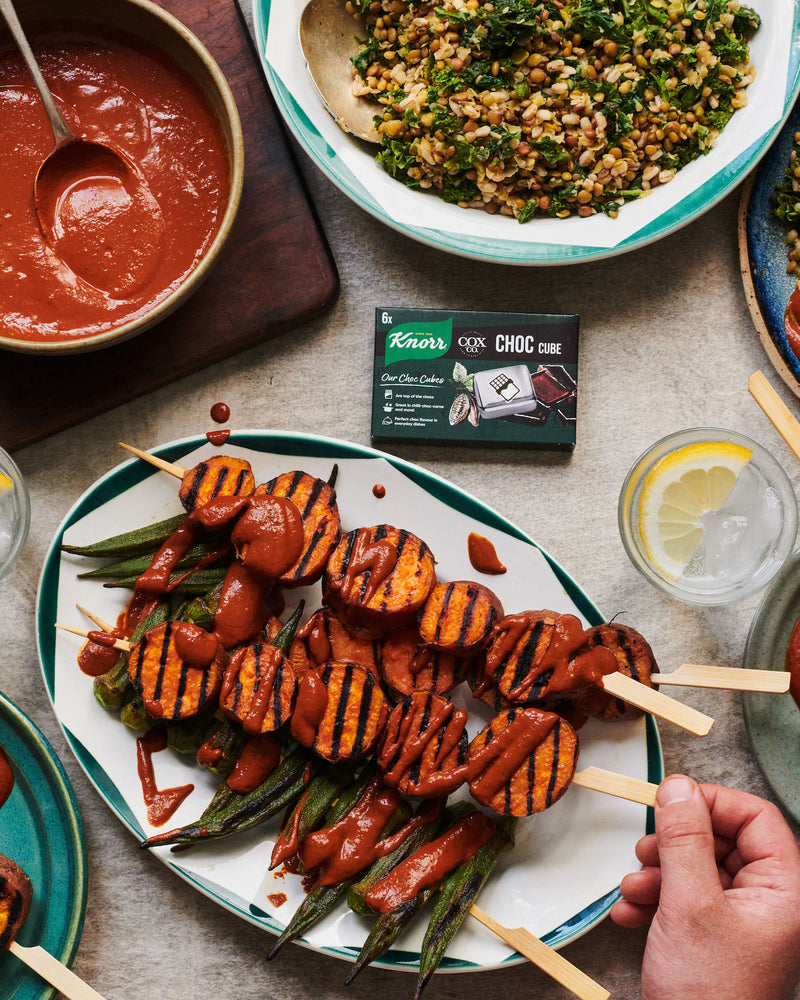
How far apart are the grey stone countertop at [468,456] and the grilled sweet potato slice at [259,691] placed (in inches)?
34.8

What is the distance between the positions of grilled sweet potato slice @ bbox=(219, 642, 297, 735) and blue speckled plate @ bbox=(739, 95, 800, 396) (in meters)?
2.18

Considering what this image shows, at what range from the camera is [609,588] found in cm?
333

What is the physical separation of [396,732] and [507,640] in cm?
48

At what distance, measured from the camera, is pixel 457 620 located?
2869mm

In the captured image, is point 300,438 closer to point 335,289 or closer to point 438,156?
point 335,289

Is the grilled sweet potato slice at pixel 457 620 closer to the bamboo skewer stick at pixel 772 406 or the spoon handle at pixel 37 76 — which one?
the bamboo skewer stick at pixel 772 406

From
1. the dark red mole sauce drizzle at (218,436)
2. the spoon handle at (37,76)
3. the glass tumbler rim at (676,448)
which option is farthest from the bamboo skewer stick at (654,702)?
the spoon handle at (37,76)

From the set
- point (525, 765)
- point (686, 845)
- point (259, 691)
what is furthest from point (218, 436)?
point (686, 845)

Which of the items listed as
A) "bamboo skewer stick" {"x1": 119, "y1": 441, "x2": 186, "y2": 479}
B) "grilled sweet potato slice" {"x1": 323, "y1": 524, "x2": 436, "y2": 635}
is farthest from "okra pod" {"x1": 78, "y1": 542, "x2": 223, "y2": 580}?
"grilled sweet potato slice" {"x1": 323, "y1": 524, "x2": 436, "y2": 635}

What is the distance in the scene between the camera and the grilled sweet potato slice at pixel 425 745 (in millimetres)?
2852

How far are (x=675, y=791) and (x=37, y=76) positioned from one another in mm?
3009

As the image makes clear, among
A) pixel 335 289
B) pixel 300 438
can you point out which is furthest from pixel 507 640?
pixel 335 289

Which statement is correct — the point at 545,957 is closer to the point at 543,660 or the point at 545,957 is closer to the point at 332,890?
the point at 332,890

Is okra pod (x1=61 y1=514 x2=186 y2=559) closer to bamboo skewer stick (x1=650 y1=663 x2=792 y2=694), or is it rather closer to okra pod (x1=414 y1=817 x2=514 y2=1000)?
okra pod (x1=414 y1=817 x2=514 y2=1000)
